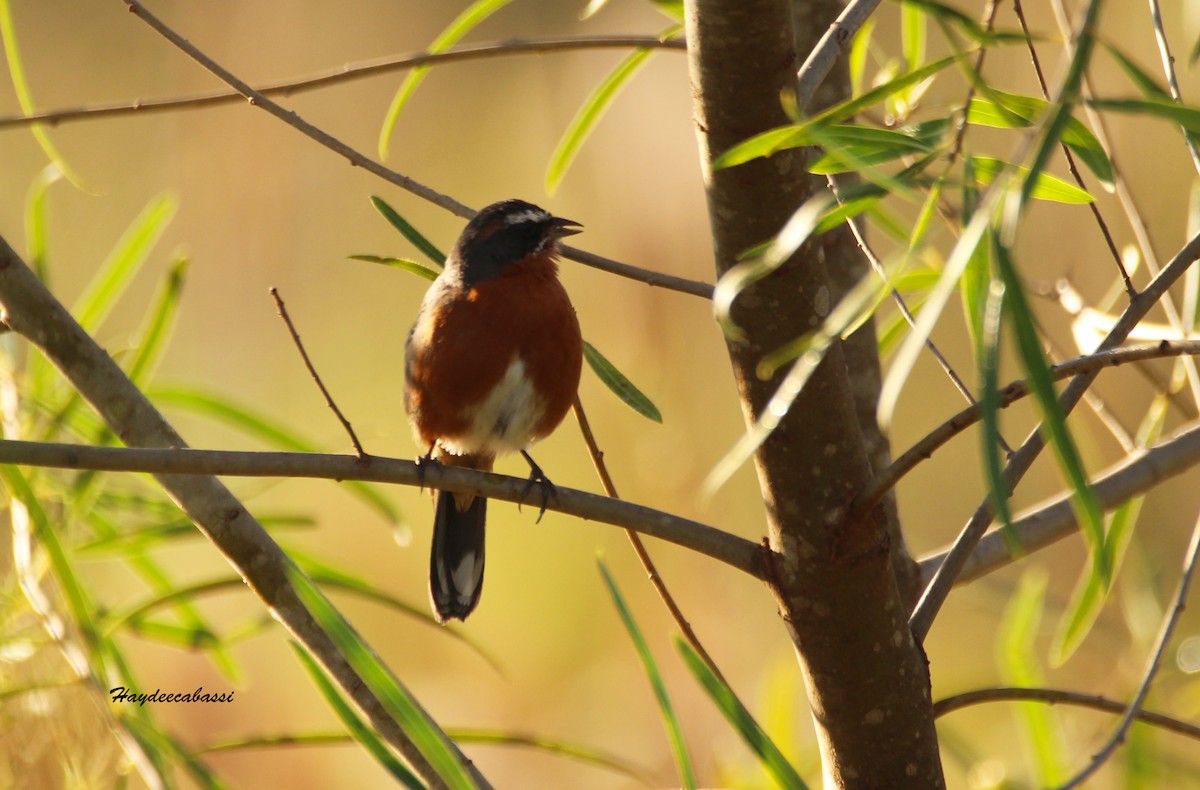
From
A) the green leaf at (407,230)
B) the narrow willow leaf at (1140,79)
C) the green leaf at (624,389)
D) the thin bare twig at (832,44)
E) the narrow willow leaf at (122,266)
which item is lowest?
the narrow willow leaf at (1140,79)

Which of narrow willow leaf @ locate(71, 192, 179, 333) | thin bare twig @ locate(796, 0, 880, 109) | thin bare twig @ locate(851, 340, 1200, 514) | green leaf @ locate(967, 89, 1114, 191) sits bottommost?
thin bare twig @ locate(851, 340, 1200, 514)

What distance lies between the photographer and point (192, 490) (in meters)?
2.03

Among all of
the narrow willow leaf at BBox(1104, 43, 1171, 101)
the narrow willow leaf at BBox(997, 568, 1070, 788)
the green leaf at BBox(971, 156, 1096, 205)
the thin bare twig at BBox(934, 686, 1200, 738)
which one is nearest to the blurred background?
the narrow willow leaf at BBox(997, 568, 1070, 788)

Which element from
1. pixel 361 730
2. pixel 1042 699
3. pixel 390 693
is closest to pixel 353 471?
pixel 390 693

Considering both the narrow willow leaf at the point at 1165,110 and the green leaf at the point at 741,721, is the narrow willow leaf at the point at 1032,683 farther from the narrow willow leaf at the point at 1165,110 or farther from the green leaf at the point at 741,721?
the narrow willow leaf at the point at 1165,110

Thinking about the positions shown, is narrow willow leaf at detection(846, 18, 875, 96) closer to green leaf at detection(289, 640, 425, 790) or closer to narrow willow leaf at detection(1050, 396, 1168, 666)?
narrow willow leaf at detection(1050, 396, 1168, 666)

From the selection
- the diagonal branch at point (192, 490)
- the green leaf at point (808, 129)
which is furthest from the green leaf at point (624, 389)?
the green leaf at point (808, 129)

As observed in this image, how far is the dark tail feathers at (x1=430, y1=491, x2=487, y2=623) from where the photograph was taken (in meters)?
3.81

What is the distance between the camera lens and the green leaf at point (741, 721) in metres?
1.91

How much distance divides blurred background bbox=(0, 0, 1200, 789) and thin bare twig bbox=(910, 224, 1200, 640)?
9.00ft

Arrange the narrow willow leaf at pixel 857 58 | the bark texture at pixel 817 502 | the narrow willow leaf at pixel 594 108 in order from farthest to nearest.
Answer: the narrow willow leaf at pixel 594 108 < the narrow willow leaf at pixel 857 58 < the bark texture at pixel 817 502

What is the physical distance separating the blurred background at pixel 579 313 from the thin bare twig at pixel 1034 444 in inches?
108

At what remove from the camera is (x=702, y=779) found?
530cm

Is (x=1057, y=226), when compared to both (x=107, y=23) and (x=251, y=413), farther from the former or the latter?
(x=107, y=23)
